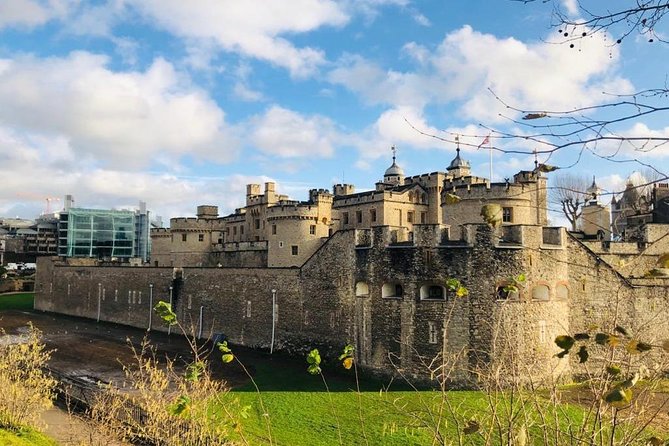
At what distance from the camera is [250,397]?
58.9 ft

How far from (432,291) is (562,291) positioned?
189 inches

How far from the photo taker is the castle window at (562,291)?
19.3 m

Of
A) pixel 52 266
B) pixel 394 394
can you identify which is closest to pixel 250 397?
pixel 394 394

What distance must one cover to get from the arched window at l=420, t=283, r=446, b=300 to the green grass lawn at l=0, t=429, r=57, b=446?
40.0ft

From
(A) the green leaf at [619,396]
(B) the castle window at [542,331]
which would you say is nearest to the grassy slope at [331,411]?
(B) the castle window at [542,331]

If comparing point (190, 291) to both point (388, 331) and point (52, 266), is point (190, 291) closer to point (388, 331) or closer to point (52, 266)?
point (388, 331)

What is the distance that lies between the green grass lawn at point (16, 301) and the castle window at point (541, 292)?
44589 mm

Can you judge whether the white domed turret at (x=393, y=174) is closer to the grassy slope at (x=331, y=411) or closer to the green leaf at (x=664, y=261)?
the grassy slope at (x=331, y=411)

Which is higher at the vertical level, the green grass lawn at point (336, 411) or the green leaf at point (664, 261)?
the green leaf at point (664, 261)

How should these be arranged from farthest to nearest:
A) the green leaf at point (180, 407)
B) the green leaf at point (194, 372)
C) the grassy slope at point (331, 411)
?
the grassy slope at point (331, 411) < the green leaf at point (194, 372) < the green leaf at point (180, 407)

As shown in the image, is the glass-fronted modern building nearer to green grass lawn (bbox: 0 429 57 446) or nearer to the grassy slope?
the grassy slope

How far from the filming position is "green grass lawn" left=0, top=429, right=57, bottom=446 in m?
10.2

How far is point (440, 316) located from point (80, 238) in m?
63.9

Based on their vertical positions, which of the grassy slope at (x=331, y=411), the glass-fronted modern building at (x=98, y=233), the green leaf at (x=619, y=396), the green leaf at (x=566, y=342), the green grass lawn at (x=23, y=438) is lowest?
the grassy slope at (x=331, y=411)
